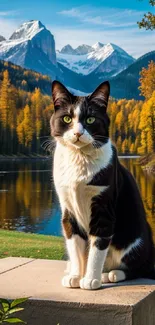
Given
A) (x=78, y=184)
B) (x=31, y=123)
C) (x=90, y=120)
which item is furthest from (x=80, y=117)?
(x=31, y=123)

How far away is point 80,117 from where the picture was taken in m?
2.93

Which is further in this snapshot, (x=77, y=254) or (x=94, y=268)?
(x=77, y=254)

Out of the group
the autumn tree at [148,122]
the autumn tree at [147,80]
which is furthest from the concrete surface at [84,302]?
the autumn tree at [148,122]

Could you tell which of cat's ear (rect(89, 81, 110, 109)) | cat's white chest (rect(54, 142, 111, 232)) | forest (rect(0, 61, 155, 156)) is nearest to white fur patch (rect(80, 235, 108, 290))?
cat's white chest (rect(54, 142, 111, 232))

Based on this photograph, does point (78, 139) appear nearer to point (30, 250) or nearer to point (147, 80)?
point (30, 250)

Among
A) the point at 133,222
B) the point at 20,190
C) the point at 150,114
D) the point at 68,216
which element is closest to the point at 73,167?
the point at 68,216

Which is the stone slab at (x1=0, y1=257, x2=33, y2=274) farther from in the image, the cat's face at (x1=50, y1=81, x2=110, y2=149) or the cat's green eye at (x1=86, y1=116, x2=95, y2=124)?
the cat's green eye at (x1=86, y1=116, x2=95, y2=124)

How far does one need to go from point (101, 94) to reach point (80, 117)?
20 cm

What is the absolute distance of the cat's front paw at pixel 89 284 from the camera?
3051 millimetres

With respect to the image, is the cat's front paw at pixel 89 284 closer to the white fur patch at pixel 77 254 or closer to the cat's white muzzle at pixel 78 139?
the white fur patch at pixel 77 254

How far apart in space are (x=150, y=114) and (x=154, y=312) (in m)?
38.8

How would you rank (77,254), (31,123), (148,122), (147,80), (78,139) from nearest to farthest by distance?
(78,139) < (77,254) < (147,80) < (148,122) < (31,123)

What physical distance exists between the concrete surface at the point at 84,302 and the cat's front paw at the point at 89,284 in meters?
0.03

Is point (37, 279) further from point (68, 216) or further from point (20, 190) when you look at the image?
point (20, 190)
